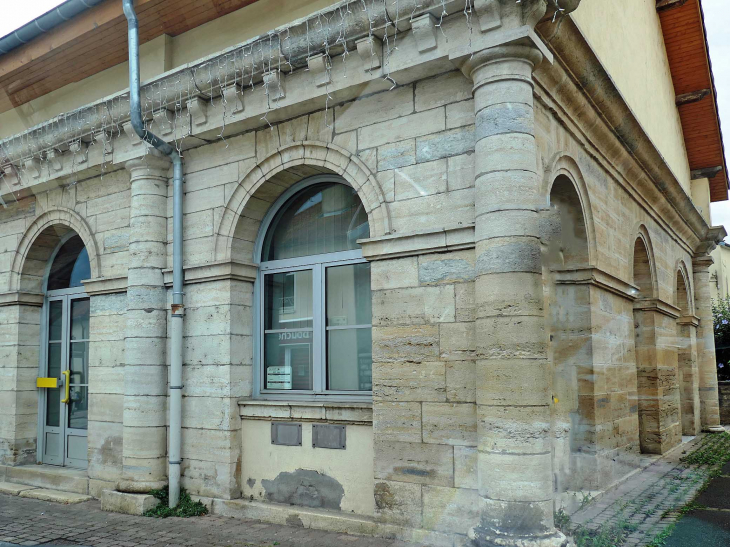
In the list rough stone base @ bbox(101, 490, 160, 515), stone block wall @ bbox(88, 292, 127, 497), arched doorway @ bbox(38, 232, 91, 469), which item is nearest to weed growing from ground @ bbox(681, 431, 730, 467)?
rough stone base @ bbox(101, 490, 160, 515)

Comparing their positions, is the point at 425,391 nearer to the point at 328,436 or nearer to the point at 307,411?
the point at 328,436

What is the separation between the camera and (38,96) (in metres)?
8.83

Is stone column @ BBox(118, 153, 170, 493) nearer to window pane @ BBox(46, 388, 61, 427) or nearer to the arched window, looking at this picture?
the arched window

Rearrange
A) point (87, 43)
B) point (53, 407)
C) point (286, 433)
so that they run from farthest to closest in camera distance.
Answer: point (53, 407)
point (87, 43)
point (286, 433)

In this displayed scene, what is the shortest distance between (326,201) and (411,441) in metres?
2.59

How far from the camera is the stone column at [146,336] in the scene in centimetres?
682

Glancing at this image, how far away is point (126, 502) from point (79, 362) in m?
2.54

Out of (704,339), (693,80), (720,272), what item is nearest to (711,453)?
(704,339)

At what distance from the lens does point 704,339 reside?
46.1ft

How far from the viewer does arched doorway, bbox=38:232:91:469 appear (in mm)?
8477

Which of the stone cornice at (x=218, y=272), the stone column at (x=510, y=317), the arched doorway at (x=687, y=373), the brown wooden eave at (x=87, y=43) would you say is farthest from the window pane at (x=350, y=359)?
the arched doorway at (x=687, y=373)

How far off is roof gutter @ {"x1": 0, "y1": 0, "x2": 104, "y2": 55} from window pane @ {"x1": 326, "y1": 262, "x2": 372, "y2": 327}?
3879mm

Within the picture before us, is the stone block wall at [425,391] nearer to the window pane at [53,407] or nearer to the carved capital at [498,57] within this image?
the carved capital at [498,57]

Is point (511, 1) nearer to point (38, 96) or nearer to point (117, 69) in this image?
point (117, 69)
